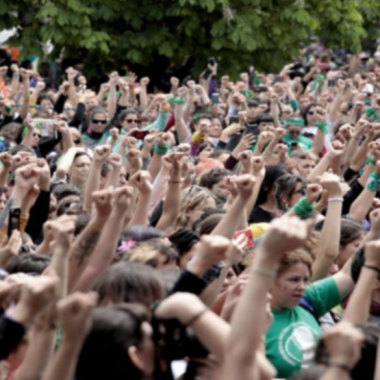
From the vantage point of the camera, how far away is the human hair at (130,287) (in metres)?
4.70

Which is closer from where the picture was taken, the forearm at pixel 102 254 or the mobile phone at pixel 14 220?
the forearm at pixel 102 254

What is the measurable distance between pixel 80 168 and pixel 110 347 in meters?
5.54

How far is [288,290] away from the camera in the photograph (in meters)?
5.79

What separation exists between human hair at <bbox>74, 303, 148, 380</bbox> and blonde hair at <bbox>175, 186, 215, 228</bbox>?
366cm

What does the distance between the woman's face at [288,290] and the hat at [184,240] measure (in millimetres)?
816

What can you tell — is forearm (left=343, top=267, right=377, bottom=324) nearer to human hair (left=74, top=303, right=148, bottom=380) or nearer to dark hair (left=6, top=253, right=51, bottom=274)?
human hair (left=74, top=303, right=148, bottom=380)

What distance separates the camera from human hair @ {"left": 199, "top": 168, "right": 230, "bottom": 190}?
359 inches

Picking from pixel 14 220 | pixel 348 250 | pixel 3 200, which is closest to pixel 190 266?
pixel 14 220

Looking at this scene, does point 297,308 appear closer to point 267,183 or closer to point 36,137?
point 267,183

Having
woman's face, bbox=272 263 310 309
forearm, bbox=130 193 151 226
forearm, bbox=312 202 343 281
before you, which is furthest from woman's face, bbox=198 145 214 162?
woman's face, bbox=272 263 310 309

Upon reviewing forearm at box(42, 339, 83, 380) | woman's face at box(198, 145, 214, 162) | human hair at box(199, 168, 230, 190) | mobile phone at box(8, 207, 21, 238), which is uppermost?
woman's face at box(198, 145, 214, 162)

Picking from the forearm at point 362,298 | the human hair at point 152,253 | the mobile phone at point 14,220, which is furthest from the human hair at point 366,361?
the mobile phone at point 14,220

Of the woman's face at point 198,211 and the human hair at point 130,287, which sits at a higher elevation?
the woman's face at point 198,211

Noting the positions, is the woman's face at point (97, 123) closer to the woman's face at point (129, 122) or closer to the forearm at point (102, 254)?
the woman's face at point (129, 122)
